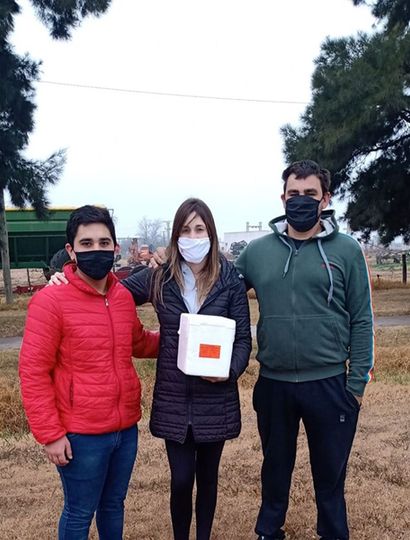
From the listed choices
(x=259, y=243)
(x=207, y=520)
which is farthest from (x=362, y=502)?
(x=259, y=243)

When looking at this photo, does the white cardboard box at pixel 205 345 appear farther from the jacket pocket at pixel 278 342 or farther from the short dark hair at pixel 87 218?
the short dark hair at pixel 87 218

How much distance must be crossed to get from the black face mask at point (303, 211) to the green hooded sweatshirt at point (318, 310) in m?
0.08

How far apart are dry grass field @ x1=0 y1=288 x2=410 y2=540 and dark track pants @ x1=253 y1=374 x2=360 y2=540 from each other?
38 cm

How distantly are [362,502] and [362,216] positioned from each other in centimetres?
1328

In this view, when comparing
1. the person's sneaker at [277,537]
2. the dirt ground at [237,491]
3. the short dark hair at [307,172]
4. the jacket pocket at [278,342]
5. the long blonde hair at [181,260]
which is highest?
the short dark hair at [307,172]

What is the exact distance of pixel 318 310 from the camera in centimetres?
283

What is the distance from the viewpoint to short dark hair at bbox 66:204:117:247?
2.64 m

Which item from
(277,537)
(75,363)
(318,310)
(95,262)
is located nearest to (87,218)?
(95,262)

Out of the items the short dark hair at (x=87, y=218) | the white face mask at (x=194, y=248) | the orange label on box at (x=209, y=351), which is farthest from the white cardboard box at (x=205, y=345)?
the short dark hair at (x=87, y=218)

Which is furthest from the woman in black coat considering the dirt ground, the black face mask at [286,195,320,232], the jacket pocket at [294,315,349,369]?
the dirt ground

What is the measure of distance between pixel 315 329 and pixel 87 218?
1097mm

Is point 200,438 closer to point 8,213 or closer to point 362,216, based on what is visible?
point 362,216

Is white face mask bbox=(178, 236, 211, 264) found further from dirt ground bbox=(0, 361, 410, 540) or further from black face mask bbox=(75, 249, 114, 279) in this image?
dirt ground bbox=(0, 361, 410, 540)

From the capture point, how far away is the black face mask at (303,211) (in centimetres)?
286
